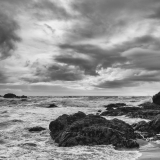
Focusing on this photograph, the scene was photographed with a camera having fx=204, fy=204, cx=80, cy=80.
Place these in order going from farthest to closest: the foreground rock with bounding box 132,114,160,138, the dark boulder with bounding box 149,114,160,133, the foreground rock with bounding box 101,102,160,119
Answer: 1. the foreground rock with bounding box 101,102,160,119
2. the dark boulder with bounding box 149,114,160,133
3. the foreground rock with bounding box 132,114,160,138

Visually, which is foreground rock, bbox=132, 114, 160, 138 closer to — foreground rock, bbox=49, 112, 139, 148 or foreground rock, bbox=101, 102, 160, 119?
foreground rock, bbox=49, 112, 139, 148

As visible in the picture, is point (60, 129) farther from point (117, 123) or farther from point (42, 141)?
point (117, 123)

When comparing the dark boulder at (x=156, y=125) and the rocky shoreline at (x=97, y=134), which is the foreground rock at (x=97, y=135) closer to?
the rocky shoreline at (x=97, y=134)

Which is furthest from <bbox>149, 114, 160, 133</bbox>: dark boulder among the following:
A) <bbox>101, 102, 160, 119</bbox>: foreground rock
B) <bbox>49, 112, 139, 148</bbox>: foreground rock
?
<bbox>101, 102, 160, 119</bbox>: foreground rock

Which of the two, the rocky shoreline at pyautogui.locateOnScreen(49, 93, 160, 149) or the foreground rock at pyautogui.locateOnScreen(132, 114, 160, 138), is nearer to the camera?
the rocky shoreline at pyautogui.locateOnScreen(49, 93, 160, 149)

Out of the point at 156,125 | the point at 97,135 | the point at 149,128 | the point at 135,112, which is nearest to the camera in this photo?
the point at 97,135

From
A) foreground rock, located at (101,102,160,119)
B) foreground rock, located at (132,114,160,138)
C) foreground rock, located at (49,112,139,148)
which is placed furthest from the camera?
foreground rock, located at (101,102,160,119)

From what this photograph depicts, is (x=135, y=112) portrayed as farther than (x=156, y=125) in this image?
Yes

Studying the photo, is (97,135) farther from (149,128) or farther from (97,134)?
(149,128)

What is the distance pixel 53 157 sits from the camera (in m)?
7.07

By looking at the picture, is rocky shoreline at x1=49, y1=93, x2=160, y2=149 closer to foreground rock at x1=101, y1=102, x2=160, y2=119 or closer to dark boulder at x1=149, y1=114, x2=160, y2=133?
dark boulder at x1=149, y1=114, x2=160, y2=133

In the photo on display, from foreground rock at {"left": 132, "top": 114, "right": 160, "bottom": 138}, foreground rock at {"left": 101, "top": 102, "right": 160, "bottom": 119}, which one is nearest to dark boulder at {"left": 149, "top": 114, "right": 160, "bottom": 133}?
foreground rock at {"left": 132, "top": 114, "right": 160, "bottom": 138}

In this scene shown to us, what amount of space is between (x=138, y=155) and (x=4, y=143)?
5.81 metres

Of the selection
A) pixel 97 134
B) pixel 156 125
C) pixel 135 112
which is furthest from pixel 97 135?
pixel 135 112
